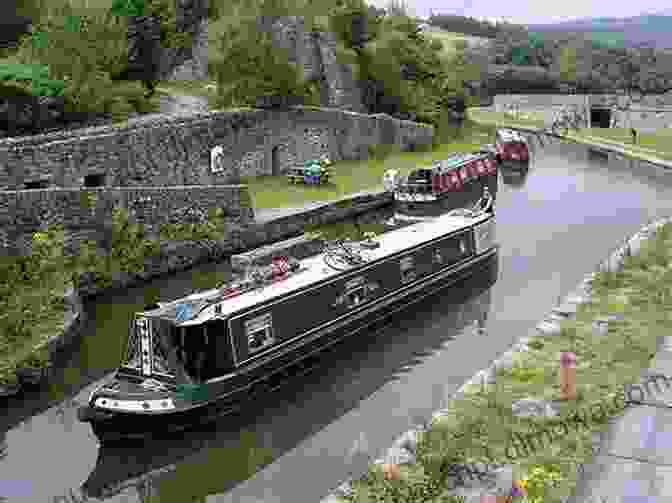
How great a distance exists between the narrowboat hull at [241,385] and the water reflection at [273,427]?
0.60 ft

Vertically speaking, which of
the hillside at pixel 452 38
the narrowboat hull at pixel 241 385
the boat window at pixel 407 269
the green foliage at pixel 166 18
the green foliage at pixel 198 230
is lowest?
the narrowboat hull at pixel 241 385

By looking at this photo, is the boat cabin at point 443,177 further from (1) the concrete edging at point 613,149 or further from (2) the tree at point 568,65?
(2) the tree at point 568,65

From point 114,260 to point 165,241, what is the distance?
4.57 feet

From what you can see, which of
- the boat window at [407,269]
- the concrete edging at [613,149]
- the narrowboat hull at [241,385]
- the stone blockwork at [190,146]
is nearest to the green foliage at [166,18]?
the stone blockwork at [190,146]

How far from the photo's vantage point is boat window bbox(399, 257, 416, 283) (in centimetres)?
1612

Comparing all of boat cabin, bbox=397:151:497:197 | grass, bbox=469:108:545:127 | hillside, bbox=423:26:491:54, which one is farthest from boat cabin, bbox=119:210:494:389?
hillside, bbox=423:26:491:54

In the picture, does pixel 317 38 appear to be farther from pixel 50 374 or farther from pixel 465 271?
pixel 50 374

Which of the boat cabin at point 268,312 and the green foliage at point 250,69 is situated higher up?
the green foliage at point 250,69

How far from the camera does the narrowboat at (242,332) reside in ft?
38.0

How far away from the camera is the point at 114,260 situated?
17.5 m

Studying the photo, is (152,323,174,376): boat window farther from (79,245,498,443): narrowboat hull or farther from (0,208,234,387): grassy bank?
(0,208,234,387): grassy bank

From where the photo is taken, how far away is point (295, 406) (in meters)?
12.9

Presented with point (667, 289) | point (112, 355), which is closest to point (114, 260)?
point (112, 355)

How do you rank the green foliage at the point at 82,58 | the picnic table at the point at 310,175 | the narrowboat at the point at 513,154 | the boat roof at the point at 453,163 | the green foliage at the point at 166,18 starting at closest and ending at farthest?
the green foliage at the point at 82,58 < the picnic table at the point at 310,175 < the boat roof at the point at 453,163 < the green foliage at the point at 166,18 < the narrowboat at the point at 513,154
